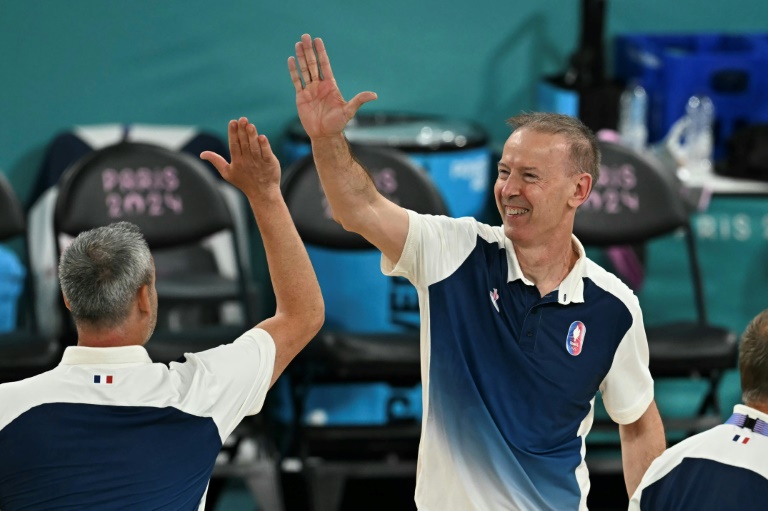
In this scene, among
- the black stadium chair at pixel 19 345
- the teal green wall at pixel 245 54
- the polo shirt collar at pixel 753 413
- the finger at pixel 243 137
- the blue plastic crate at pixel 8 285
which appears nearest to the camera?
the polo shirt collar at pixel 753 413

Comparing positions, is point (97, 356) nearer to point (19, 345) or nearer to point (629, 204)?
point (19, 345)

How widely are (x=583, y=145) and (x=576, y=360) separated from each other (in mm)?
514

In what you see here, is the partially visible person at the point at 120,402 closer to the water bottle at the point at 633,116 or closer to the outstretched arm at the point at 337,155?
the outstretched arm at the point at 337,155

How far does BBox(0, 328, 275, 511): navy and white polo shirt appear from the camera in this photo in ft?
7.30

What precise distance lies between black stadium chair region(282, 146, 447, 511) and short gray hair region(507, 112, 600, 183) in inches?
59.3

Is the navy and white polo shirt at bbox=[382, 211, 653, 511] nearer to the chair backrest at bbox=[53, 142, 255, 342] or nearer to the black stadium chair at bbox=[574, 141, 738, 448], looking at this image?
the black stadium chair at bbox=[574, 141, 738, 448]

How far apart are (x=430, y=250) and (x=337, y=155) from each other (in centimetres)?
35

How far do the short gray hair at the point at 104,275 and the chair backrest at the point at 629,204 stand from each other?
2.74 meters

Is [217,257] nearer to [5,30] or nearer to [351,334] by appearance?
[351,334]

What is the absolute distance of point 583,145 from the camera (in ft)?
9.37

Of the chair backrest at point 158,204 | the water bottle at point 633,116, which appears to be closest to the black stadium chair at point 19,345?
the chair backrest at point 158,204

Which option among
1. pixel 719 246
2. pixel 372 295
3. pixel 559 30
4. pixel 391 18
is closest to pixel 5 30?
pixel 391 18

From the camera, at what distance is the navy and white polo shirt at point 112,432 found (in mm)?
2225

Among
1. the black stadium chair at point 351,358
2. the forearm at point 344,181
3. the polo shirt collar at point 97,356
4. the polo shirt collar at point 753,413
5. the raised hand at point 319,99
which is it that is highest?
the raised hand at point 319,99
